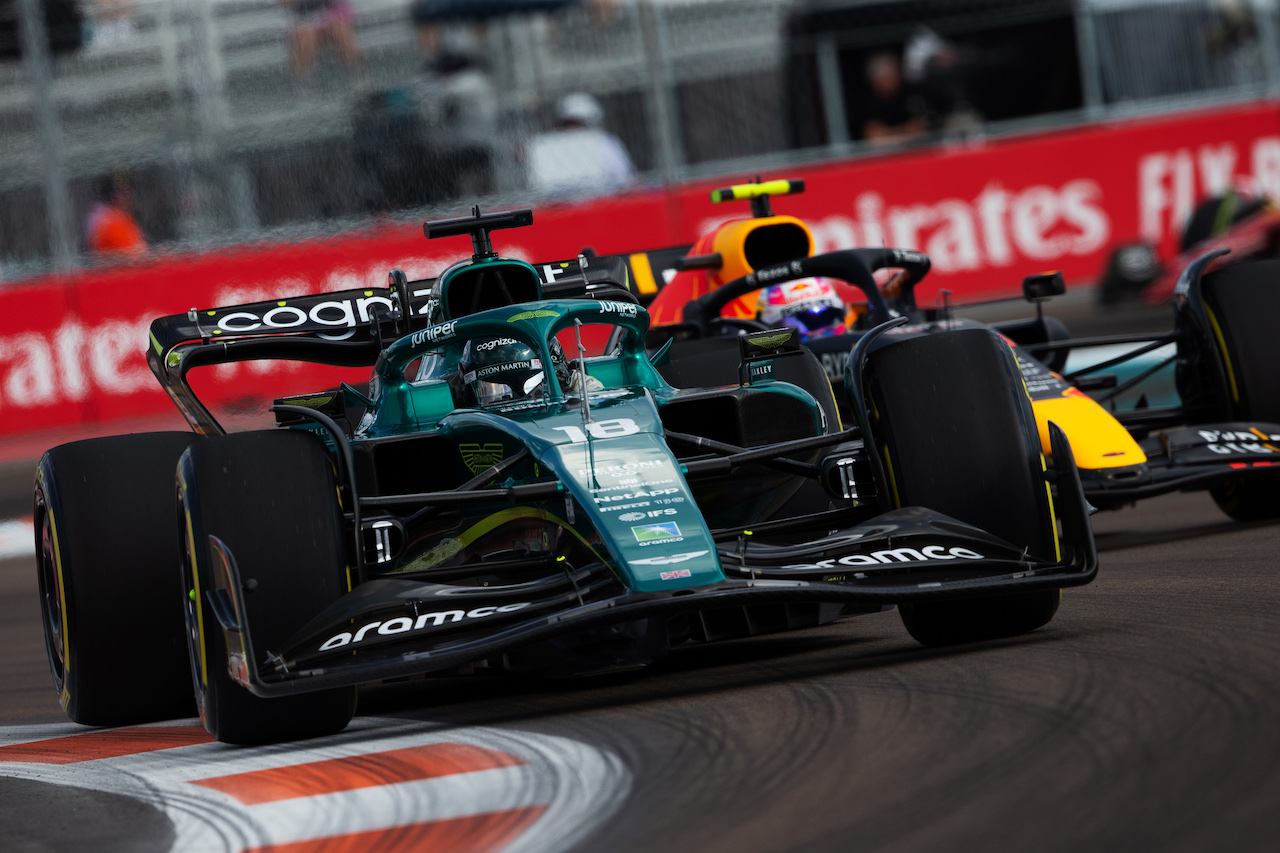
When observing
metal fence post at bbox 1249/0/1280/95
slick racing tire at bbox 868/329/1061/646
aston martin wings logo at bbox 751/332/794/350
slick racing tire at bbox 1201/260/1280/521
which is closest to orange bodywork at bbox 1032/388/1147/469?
slick racing tire at bbox 1201/260/1280/521

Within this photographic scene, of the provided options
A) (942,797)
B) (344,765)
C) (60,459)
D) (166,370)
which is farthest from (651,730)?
(166,370)

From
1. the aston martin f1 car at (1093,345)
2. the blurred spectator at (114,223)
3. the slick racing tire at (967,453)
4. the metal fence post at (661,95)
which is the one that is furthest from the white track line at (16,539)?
the slick racing tire at (967,453)

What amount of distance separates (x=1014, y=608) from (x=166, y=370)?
10.4ft

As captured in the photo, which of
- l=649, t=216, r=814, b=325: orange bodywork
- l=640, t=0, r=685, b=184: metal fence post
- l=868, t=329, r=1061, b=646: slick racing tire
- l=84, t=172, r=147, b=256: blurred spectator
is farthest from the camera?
l=640, t=0, r=685, b=184: metal fence post

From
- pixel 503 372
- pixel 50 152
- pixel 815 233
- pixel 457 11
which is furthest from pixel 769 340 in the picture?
pixel 457 11

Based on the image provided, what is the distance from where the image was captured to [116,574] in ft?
18.6

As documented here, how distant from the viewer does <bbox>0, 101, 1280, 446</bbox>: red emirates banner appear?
44.3 feet

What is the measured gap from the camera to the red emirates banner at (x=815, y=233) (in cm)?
1350

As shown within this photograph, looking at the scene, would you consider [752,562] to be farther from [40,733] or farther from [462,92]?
[462,92]

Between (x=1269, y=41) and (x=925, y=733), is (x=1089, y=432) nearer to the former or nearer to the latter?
(x=925, y=733)

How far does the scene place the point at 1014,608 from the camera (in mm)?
5160

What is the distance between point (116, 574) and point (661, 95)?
9401mm

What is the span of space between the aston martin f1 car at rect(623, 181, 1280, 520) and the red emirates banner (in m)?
4.74

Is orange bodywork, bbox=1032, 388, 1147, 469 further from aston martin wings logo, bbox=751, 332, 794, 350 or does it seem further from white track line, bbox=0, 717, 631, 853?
white track line, bbox=0, 717, 631, 853
